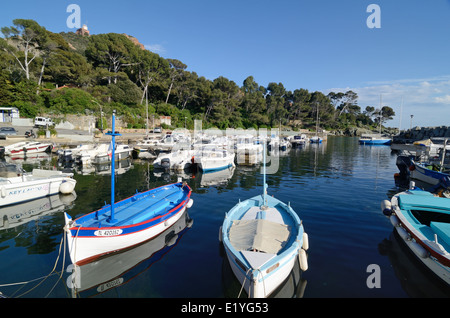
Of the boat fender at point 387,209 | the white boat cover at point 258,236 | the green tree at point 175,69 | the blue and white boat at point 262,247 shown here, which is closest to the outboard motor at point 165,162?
the blue and white boat at point 262,247

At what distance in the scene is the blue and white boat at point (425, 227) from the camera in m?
7.05

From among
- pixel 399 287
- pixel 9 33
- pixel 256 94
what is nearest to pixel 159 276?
pixel 399 287

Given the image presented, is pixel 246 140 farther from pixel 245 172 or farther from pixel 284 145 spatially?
pixel 245 172

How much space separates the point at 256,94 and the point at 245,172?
78.4 meters

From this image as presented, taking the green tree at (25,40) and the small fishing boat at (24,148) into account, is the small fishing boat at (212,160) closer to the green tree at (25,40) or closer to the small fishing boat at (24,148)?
the small fishing boat at (24,148)

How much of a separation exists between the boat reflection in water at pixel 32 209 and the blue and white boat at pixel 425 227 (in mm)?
17690

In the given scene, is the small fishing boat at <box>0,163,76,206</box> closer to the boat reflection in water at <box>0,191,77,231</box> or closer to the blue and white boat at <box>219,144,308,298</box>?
the boat reflection in water at <box>0,191,77,231</box>

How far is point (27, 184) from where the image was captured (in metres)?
14.6

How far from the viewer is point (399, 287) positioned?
287 inches

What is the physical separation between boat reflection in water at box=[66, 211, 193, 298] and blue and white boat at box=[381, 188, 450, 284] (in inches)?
366

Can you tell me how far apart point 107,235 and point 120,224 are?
1059 mm

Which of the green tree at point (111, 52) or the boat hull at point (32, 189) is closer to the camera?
the boat hull at point (32, 189)

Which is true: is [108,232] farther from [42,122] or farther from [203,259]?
[42,122]
